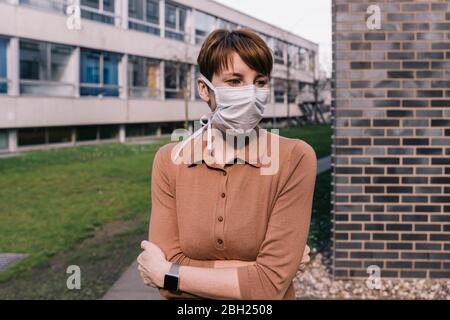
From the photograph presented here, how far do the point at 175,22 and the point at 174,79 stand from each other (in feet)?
10.1

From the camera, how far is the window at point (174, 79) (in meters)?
29.0

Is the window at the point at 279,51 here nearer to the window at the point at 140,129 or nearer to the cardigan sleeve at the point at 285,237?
the window at the point at 140,129

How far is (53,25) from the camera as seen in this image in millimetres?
21484

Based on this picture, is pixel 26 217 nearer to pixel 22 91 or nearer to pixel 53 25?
pixel 22 91

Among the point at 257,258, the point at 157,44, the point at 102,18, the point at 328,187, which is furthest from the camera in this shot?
the point at 157,44

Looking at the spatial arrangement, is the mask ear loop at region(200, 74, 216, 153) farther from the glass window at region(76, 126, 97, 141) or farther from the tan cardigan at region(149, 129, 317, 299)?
the glass window at region(76, 126, 97, 141)

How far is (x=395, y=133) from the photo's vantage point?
4.85m

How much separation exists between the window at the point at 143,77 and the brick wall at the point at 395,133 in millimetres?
22880

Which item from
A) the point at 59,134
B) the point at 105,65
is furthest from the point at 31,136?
the point at 105,65

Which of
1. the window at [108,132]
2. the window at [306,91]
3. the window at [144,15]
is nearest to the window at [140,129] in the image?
the window at [108,132]

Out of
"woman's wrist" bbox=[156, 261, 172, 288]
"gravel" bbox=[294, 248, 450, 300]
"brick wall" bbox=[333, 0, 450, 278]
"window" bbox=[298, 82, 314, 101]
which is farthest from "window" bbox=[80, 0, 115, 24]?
"woman's wrist" bbox=[156, 261, 172, 288]

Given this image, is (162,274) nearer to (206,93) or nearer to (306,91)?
(206,93)

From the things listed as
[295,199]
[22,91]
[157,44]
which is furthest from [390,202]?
[157,44]

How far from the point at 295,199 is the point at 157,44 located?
2726 cm
